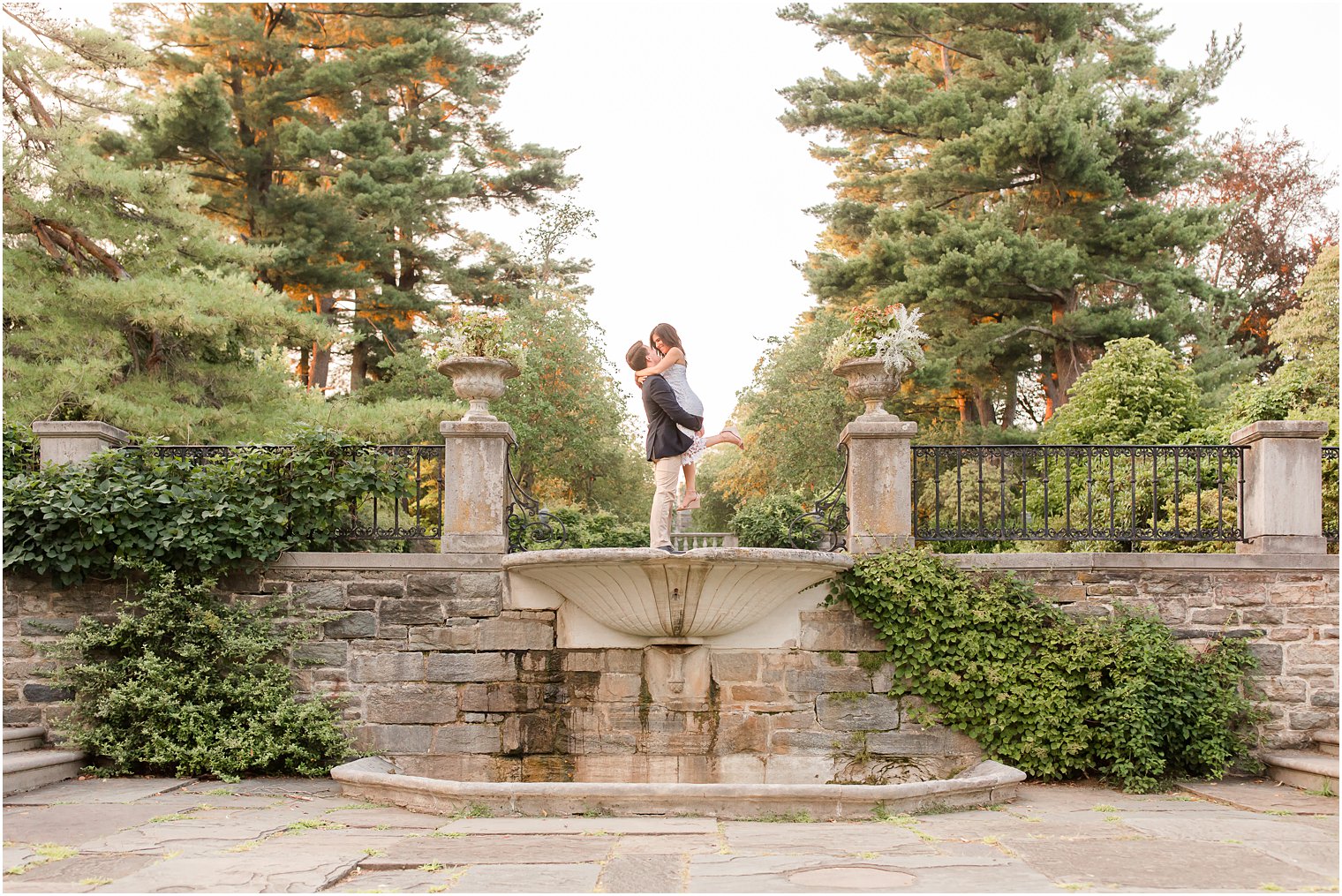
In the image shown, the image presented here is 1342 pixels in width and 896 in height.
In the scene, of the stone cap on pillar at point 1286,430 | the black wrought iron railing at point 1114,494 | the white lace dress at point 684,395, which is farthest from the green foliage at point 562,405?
the stone cap on pillar at point 1286,430

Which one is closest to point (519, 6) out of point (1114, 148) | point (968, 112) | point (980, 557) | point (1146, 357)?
point (968, 112)

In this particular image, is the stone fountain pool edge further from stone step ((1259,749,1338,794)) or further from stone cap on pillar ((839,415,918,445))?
stone cap on pillar ((839,415,918,445))

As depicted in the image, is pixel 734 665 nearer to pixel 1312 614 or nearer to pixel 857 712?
pixel 857 712

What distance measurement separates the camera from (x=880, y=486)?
24.8 feet

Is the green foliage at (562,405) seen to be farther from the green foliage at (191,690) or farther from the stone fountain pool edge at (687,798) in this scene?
the stone fountain pool edge at (687,798)

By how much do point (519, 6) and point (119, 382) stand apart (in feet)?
40.9

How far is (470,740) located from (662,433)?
7.88ft

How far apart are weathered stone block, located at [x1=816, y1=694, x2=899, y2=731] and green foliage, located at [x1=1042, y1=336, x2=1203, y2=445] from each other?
6274mm

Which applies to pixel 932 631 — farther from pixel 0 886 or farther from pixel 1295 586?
pixel 0 886

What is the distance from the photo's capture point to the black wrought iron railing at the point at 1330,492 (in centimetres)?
843

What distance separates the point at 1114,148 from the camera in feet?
56.0

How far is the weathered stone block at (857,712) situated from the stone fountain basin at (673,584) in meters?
0.68

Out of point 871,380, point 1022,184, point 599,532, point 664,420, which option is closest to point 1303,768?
point 871,380

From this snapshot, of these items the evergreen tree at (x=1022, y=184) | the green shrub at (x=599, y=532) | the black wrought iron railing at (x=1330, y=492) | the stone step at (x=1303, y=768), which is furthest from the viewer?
the evergreen tree at (x=1022, y=184)
